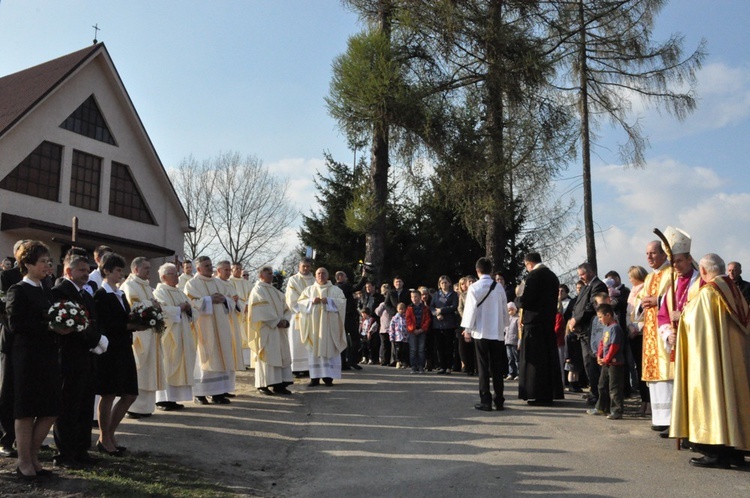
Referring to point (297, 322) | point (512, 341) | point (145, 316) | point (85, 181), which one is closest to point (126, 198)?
point (85, 181)

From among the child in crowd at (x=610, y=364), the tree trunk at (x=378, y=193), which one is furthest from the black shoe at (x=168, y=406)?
the tree trunk at (x=378, y=193)

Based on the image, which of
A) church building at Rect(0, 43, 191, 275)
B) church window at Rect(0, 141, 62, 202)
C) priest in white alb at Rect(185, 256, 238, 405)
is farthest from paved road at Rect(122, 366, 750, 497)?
church window at Rect(0, 141, 62, 202)

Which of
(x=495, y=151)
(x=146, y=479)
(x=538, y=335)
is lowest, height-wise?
(x=146, y=479)

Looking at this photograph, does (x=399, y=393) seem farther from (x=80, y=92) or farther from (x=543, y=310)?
(x=80, y=92)

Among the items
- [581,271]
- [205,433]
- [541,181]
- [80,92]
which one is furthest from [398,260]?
[205,433]

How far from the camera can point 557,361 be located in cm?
1144

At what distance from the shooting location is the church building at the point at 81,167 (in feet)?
83.7

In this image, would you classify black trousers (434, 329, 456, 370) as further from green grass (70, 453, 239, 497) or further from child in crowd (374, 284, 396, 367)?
green grass (70, 453, 239, 497)

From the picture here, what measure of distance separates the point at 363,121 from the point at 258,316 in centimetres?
950

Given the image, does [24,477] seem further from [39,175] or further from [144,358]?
[39,175]

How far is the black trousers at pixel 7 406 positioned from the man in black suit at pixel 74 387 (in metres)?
0.54

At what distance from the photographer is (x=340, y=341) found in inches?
536

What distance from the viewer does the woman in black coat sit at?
21.2ft

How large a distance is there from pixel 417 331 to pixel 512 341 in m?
2.03
